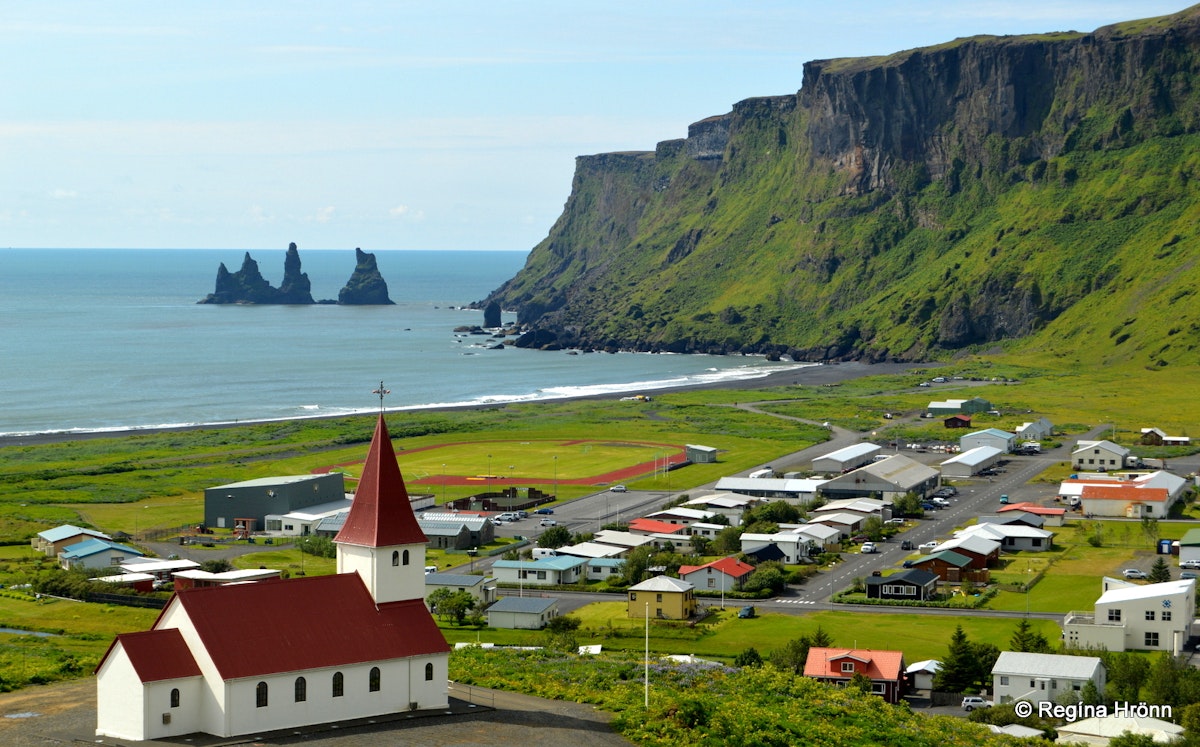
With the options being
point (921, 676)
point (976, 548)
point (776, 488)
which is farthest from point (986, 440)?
point (921, 676)

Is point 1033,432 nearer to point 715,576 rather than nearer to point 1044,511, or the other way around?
point 1044,511

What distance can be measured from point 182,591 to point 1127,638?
4050 centimetres

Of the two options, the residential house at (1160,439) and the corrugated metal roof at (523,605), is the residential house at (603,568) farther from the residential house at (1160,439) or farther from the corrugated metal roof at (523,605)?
the residential house at (1160,439)

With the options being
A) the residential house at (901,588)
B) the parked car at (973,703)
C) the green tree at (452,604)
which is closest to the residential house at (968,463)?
the residential house at (901,588)

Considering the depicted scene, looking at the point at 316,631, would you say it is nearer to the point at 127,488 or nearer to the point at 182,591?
the point at 182,591

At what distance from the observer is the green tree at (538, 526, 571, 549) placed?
90.6 metres

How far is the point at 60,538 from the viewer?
8831cm

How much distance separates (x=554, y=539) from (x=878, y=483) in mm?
30321

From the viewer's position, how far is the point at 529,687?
52000 mm

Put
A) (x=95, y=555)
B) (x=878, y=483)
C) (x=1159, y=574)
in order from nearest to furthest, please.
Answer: (x=1159, y=574)
(x=95, y=555)
(x=878, y=483)

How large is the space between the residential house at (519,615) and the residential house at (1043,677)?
22532mm

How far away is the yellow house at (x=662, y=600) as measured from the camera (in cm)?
7294

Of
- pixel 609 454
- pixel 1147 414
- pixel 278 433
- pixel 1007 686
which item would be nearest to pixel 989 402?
pixel 1147 414

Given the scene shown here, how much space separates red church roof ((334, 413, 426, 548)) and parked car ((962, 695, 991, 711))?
69.9 ft
